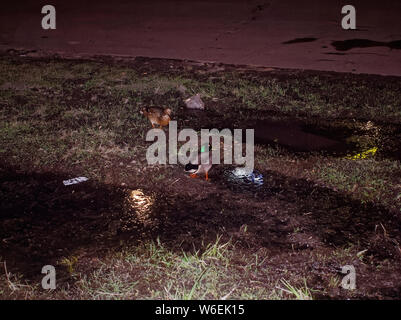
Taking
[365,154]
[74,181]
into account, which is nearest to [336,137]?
[365,154]

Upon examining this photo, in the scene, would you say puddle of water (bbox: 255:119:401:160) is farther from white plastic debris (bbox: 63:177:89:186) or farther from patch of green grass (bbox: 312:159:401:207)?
white plastic debris (bbox: 63:177:89:186)

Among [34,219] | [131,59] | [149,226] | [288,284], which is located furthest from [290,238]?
[131,59]

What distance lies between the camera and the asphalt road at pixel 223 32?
6.89 metres

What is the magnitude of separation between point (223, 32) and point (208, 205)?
6.05 meters

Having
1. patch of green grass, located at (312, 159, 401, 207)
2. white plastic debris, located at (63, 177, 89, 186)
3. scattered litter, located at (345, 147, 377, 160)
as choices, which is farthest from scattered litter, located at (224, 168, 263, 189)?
white plastic debris, located at (63, 177, 89, 186)

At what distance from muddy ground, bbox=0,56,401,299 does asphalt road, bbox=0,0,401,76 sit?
1771mm

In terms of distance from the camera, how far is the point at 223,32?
8.45 meters

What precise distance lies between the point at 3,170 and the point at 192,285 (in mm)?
2650

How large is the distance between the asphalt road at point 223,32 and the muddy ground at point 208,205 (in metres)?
1.77

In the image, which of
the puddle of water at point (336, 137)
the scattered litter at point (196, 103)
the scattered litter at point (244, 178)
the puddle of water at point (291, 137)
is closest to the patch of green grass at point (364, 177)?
the puddle of water at point (336, 137)

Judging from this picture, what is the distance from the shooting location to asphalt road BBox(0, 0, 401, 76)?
6.89m

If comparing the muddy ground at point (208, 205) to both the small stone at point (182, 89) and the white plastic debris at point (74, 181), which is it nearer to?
the white plastic debris at point (74, 181)

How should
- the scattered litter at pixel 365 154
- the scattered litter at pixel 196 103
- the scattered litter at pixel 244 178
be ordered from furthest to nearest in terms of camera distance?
the scattered litter at pixel 196 103, the scattered litter at pixel 365 154, the scattered litter at pixel 244 178

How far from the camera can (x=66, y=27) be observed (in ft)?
30.5
